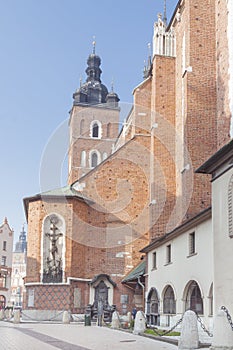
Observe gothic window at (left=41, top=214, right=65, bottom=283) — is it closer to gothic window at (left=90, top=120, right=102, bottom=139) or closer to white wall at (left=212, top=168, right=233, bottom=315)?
white wall at (left=212, top=168, right=233, bottom=315)

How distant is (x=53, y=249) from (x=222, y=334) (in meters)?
23.9

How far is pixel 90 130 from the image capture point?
65250 millimetres

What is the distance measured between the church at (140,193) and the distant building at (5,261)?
27489mm

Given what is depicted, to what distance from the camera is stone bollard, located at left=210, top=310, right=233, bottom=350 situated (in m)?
11.3

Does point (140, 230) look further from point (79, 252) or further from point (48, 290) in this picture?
point (48, 290)

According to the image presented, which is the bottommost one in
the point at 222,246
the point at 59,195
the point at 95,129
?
the point at 222,246

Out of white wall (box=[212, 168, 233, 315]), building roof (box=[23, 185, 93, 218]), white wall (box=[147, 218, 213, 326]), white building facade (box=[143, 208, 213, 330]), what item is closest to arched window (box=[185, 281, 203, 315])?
white building facade (box=[143, 208, 213, 330])

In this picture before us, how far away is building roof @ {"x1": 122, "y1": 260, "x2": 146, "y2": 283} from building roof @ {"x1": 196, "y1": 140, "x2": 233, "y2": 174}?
16.0 m

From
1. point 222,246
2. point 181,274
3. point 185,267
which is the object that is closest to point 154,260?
point 181,274

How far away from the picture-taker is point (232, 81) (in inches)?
1005

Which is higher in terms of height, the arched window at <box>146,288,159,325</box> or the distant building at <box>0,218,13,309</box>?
the distant building at <box>0,218,13,309</box>

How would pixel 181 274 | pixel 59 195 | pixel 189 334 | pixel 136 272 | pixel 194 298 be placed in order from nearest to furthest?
pixel 189 334
pixel 194 298
pixel 181 274
pixel 136 272
pixel 59 195

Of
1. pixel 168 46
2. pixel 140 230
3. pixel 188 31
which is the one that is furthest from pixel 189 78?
pixel 140 230

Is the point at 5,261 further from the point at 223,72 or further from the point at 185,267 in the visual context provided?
the point at 185,267
